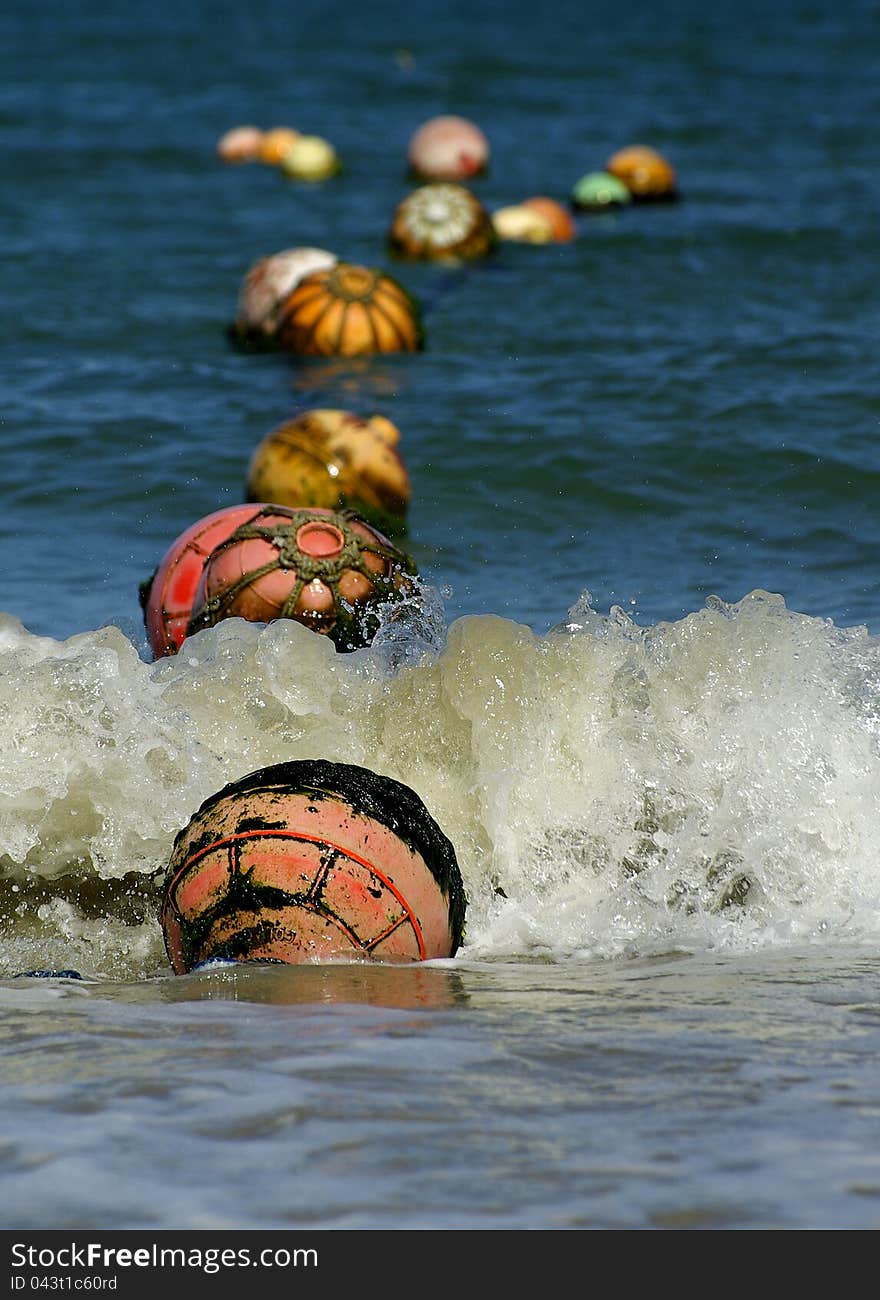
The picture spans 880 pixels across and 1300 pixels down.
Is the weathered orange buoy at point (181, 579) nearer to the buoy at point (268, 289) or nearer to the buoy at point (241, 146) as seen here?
the buoy at point (268, 289)

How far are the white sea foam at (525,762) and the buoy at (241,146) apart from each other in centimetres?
1790

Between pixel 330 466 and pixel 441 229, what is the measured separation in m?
8.55

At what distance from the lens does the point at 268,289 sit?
13.6 m

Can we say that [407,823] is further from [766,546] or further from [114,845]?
[766,546]

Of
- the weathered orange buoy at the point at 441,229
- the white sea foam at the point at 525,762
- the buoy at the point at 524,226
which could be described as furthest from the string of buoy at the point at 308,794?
the buoy at the point at 524,226

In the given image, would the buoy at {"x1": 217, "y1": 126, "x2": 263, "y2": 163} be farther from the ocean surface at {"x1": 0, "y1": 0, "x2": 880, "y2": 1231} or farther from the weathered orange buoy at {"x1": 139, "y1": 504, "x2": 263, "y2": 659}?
the weathered orange buoy at {"x1": 139, "y1": 504, "x2": 263, "y2": 659}

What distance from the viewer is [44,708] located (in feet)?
18.7

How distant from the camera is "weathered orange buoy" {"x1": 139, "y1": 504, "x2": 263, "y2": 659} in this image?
22.0 feet

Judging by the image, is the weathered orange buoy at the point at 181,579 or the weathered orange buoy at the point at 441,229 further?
the weathered orange buoy at the point at 441,229

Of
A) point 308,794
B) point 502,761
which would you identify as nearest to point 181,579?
point 502,761

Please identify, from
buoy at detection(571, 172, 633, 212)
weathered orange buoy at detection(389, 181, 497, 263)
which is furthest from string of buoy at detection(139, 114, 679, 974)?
buoy at detection(571, 172, 633, 212)

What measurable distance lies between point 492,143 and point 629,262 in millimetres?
8812

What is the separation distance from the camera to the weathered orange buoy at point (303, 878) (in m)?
4.39
